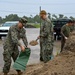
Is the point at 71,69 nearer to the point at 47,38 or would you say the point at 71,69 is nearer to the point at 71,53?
the point at 71,53

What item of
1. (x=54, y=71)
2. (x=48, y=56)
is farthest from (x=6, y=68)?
(x=54, y=71)

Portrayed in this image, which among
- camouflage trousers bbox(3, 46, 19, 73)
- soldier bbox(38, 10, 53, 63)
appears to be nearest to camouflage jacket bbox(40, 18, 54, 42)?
soldier bbox(38, 10, 53, 63)

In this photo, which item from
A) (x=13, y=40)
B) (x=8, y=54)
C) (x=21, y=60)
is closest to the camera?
(x=13, y=40)

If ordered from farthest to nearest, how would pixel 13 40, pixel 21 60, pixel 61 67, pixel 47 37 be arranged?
pixel 47 37
pixel 21 60
pixel 13 40
pixel 61 67

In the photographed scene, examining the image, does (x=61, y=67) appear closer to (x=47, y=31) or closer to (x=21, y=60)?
(x=21, y=60)

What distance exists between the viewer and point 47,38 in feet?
34.7

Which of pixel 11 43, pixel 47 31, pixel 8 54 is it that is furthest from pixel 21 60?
pixel 47 31

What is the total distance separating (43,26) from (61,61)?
2.77 meters

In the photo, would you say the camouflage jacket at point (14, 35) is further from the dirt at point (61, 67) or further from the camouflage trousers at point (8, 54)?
the dirt at point (61, 67)

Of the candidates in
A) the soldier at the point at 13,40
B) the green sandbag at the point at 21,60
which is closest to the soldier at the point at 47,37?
the soldier at the point at 13,40

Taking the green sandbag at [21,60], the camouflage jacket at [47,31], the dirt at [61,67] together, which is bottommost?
the green sandbag at [21,60]

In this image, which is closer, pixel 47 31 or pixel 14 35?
pixel 14 35

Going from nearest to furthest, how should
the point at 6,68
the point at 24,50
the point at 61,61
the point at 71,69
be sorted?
the point at 71,69, the point at 61,61, the point at 24,50, the point at 6,68

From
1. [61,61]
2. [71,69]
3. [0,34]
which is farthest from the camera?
[0,34]
